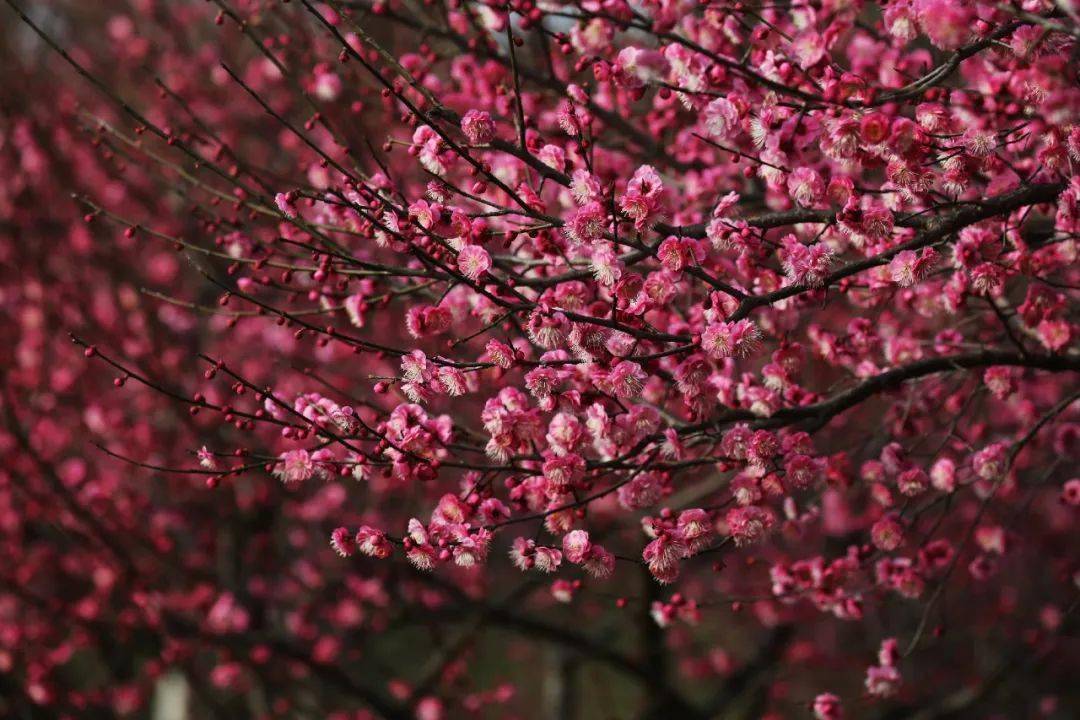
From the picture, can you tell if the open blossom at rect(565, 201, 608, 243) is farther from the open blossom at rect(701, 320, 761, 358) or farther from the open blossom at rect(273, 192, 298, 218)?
the open blossom at rect(273, 192, 298, 218)

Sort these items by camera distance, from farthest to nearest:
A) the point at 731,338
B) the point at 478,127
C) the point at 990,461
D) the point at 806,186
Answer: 1. the point at 990,461
2. the point at 806,186
3. the point at 478,127
4. the point at 731,338

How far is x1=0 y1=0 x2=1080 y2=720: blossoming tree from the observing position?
3248mm

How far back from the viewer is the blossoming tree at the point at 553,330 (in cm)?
325

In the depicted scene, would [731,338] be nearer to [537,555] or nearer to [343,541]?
[537,555]

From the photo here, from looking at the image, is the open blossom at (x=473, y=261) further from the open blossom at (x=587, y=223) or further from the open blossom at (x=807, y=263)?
the open blossom at (x=807, y=263)

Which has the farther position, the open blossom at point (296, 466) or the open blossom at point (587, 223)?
the open blossom at point (296, 466)

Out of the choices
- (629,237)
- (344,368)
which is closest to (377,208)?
(629,237)

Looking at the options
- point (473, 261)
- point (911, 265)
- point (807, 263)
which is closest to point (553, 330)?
point (473, 261)

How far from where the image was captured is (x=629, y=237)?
11.2ft

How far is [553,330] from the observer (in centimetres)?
316

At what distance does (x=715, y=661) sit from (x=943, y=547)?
6417 millimetres

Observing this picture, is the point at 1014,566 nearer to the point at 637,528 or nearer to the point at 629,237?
the point at 637,528

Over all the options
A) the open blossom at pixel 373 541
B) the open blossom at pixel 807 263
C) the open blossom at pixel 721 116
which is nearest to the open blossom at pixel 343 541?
Result: the open blossom at pixel 373 541

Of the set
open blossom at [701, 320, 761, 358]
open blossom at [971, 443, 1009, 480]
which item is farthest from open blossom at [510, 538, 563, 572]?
open blossom at [971, 443, 1009, 480]
